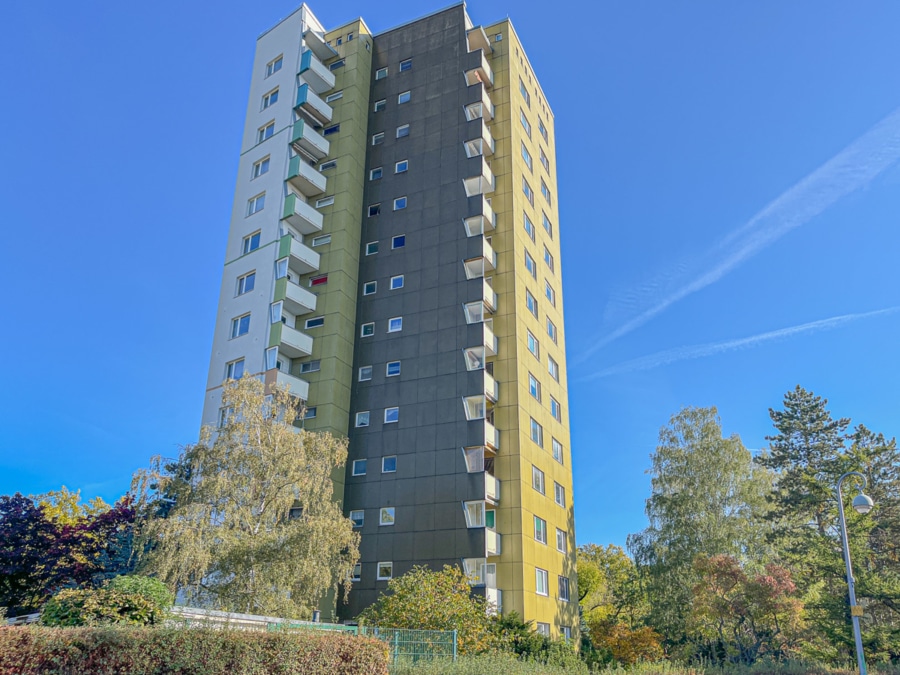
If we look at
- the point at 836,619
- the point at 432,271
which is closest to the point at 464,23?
the point at 432,271

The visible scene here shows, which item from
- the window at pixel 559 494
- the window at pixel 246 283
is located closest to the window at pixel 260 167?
the window at pixel 246 283

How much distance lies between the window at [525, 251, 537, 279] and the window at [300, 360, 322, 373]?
14093 mm

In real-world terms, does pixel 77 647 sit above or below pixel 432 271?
below

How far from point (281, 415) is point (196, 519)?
927 centimetres

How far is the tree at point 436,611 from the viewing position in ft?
92.0

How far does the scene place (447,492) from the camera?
36406mm

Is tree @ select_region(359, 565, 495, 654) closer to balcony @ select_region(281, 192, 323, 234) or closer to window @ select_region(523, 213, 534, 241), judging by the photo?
balcony @ select_region(281, 192, 323, 234)

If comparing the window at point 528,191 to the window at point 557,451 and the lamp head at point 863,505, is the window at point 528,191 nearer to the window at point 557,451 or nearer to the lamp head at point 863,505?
the window at point 557,451

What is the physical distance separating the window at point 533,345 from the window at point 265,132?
2197 centimetres

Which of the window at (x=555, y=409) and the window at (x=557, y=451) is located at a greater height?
the window at (x=555, y=409)

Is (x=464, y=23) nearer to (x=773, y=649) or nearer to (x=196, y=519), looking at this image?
(x=196, y=519)

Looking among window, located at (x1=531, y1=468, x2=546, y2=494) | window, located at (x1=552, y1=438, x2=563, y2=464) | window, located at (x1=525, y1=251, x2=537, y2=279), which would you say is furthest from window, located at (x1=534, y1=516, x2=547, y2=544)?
window, located at (x1=525, y1=251, x2=537, y2=279)

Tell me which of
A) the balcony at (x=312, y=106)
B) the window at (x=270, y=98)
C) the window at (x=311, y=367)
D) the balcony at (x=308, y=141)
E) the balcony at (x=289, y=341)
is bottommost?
the window at (x=311, y=367)

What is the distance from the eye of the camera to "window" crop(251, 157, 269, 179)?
46.8m
